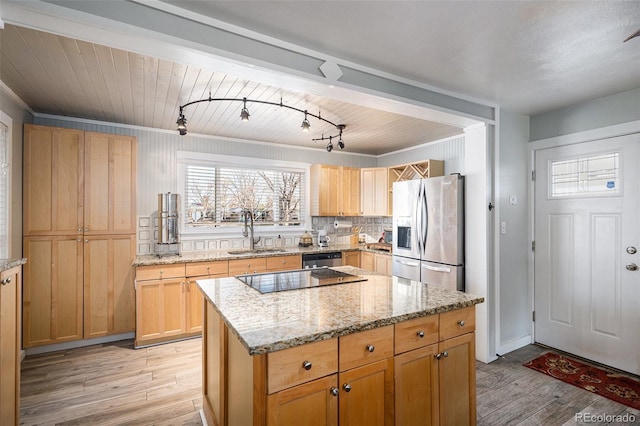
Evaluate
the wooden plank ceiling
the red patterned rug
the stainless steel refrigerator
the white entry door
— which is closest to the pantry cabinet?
the wooden plank ceiling

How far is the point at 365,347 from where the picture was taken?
1.47m

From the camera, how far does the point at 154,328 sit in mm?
3422

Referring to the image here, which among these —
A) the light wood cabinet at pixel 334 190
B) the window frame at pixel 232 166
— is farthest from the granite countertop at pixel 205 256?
the light wood cabinet at pixel 334 190

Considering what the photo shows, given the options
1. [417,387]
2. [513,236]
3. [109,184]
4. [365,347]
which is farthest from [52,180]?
[513,236]

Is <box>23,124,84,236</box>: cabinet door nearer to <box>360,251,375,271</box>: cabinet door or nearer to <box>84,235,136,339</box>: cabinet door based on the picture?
<box>84,235,136,339</box>: cabinet door

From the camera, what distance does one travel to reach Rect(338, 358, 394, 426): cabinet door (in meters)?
1.40

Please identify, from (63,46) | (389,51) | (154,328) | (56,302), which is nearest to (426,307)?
(389,51)

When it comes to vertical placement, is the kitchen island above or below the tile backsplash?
below

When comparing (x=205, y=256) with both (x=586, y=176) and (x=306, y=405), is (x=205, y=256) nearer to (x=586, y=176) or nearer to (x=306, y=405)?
(x=306, y=405)

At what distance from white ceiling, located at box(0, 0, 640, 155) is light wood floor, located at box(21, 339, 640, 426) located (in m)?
2.46

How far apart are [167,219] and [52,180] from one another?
44.8 inches

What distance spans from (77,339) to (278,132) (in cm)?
323

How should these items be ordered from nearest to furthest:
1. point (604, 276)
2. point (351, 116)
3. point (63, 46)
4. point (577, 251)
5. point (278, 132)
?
point (63, 46), point (604, 276), point (577, 251), point (351, 116), point (278, 132)

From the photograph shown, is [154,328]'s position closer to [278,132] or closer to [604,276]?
[278,132]
